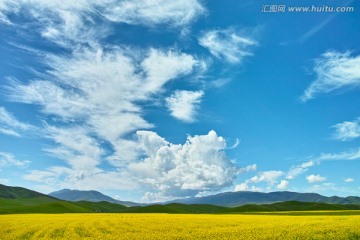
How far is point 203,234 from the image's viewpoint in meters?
41.4

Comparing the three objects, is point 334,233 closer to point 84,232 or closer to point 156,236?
point 156,236

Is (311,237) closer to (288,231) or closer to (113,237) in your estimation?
(288,231)

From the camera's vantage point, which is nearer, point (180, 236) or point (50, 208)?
point (180, 236)

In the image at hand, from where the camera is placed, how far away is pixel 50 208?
167250mm

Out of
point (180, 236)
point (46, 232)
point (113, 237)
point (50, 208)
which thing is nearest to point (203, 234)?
point (180, 236)

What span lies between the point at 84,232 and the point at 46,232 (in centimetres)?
521

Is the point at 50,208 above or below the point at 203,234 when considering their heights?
above

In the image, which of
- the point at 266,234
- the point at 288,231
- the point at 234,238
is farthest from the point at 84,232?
the point at 288,231

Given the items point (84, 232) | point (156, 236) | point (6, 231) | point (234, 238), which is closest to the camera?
point (234, 238)

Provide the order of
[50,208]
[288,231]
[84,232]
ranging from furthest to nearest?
[50,208] → [84,232] → [288,231]

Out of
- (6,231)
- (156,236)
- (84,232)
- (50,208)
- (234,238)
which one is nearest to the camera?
(234,238)

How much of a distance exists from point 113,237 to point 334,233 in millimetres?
26174

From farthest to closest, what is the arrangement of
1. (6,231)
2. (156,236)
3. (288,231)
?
(6,231)
(288,231)
(156,236)

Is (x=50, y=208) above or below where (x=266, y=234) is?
above
